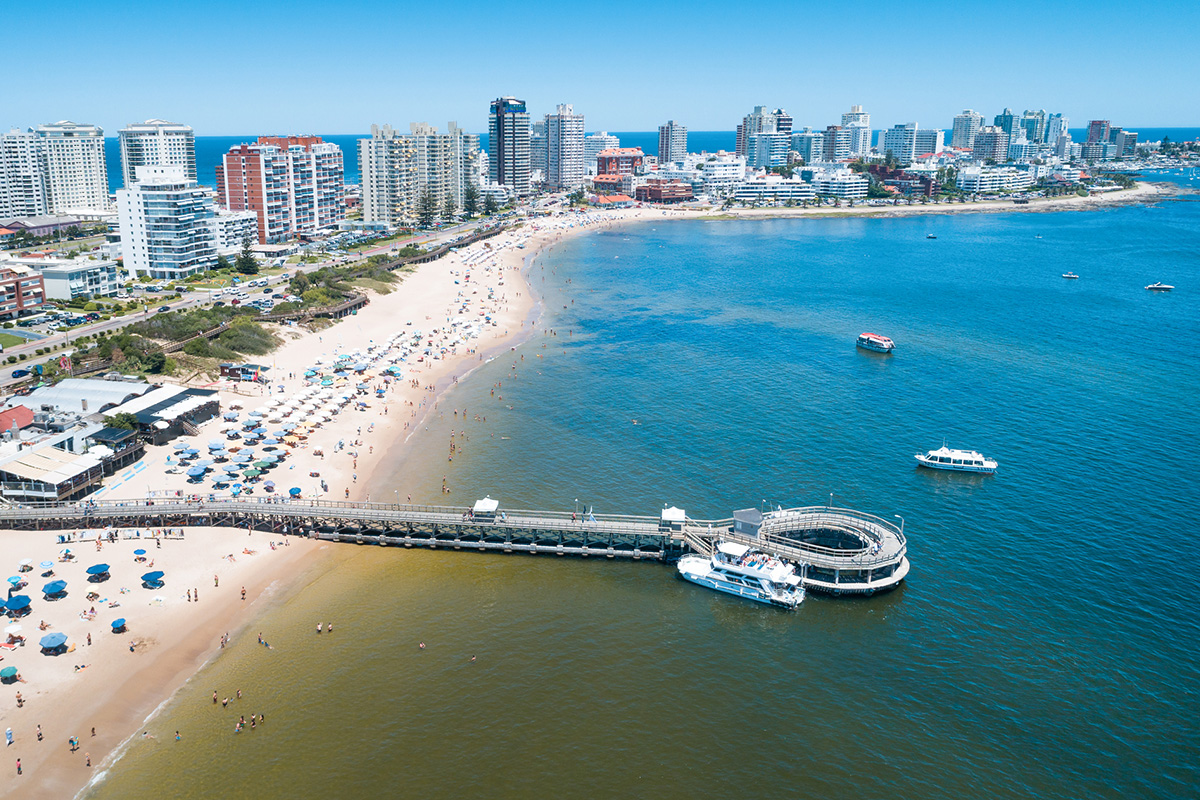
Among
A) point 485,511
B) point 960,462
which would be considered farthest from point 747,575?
point 960,462

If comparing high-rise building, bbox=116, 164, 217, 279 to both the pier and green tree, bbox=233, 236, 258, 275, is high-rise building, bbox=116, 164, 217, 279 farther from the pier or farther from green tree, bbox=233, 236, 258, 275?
the pier

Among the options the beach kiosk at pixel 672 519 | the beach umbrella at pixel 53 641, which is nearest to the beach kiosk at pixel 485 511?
the beach kiosk at pixel 672 519

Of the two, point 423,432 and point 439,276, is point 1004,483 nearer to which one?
point 423,432

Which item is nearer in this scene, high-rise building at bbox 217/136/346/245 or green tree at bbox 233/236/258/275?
green tree at bbox 233/236/258/275

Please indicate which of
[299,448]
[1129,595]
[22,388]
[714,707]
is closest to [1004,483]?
[1129,595]

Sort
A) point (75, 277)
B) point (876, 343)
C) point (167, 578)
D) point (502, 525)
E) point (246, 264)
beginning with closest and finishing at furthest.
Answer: point (167, 578), point (502, 525), point (876, 343), point (75, 277), point (246, 264)

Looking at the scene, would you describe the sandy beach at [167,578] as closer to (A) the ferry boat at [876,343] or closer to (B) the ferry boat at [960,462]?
(B) the ferry boat at [960,462]

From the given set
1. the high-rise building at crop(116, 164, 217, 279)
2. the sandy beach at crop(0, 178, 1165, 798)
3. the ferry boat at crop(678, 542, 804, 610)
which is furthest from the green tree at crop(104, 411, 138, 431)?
the high-rise building at crop(116, 164, 217, 279)

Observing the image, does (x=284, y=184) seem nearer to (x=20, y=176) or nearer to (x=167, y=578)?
(x=20, y=176)
